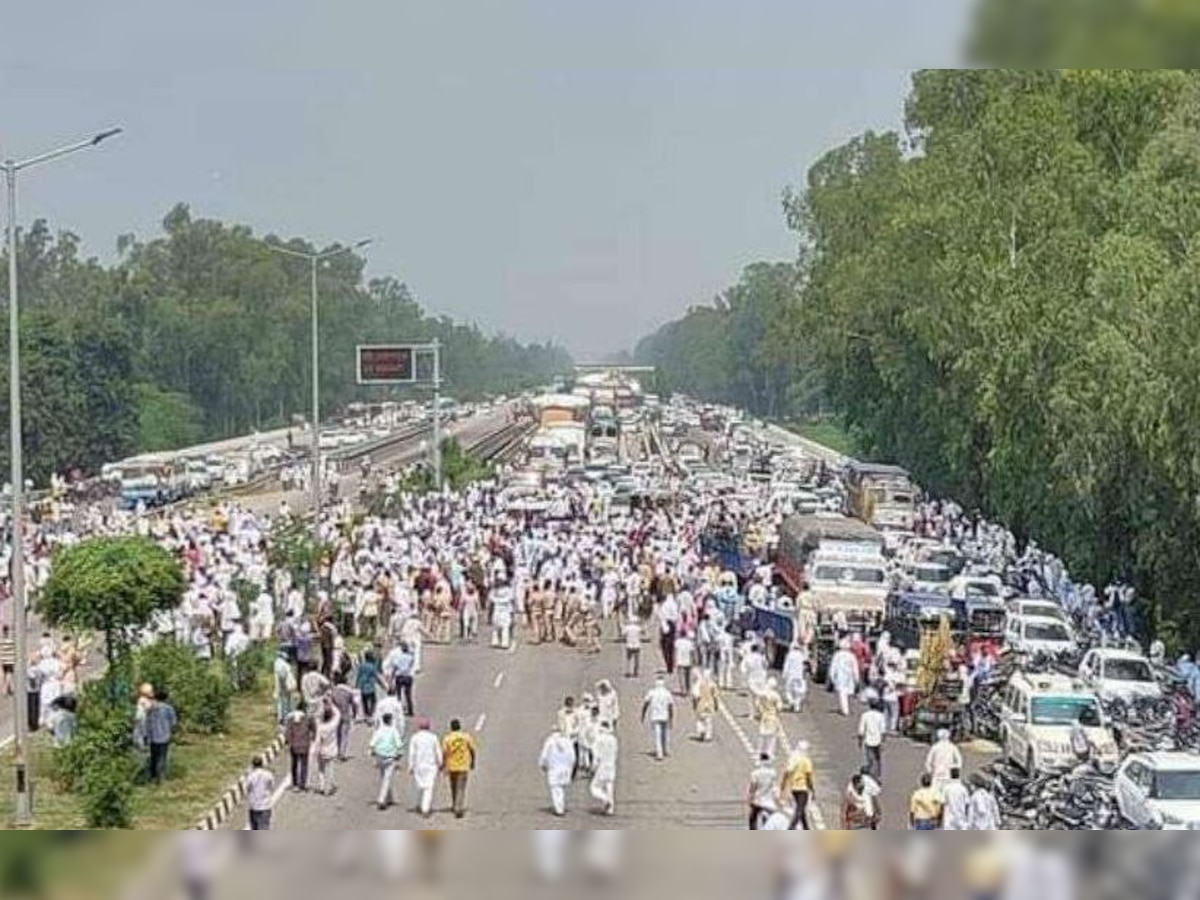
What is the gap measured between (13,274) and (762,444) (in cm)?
4964

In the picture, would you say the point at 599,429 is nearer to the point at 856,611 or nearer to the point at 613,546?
the point at 613,546

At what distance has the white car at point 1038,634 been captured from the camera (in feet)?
59.1

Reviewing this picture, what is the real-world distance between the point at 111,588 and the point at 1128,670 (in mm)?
7419

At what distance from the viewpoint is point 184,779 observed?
1287 cm

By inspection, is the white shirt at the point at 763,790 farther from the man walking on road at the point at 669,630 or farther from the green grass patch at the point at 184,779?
the man walking on road at the point at 669,630

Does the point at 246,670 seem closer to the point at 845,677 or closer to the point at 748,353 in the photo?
the point at 845,677

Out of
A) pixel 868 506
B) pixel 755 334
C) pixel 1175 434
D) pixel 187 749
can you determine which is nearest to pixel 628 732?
pixel 187 749

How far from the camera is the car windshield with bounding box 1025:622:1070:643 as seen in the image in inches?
721

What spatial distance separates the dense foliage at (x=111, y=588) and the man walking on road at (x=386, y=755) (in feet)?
7.59

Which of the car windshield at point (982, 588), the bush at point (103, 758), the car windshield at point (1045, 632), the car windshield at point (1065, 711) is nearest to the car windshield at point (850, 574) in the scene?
the car windshield at point (982, 588)

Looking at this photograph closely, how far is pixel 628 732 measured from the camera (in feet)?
48.6

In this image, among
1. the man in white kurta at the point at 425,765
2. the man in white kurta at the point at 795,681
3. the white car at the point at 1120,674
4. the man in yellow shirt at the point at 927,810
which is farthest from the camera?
the man in white kurta at the point at 795,681

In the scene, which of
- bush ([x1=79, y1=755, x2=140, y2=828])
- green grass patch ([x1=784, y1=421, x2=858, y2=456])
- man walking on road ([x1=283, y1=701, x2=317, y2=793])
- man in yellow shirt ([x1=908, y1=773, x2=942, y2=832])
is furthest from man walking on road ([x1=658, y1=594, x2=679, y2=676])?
green grass patch ([x1=784, y1=421, x2=858, y2=456])

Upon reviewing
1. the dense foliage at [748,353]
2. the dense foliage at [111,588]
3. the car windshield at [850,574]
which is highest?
the dense foliage at [748,353]
